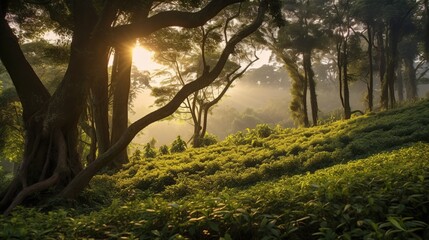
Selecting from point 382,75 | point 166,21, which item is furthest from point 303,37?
point 166,21

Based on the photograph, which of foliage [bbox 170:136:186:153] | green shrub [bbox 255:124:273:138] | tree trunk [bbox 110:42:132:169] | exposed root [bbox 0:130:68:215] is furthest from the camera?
foliage [bbox 170:136:186:153]

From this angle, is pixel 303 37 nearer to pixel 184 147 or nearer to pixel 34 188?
pixel 184 147

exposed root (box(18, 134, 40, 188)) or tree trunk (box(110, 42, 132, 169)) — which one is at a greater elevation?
tree trunk (box(110, 42, 132, 169))

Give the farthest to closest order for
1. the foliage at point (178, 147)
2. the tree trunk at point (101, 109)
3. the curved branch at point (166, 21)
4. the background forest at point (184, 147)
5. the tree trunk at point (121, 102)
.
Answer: the foliage at point (178, 147) → the tree trunk at point (121, 102) → the tree trunk at point (101, 109) → the curved branch at point (166, 21) → the background forest at point (184, 147)

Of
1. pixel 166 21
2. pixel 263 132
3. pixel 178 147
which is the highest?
pixel 166 21

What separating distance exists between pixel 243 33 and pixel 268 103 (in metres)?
74.3

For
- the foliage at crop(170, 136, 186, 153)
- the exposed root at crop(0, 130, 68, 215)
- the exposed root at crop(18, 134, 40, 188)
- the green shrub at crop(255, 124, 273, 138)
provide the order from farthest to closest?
the foliage at crop(170, 136, 186, 153) → the green shrub at crop(255, 124, 273, 138) → the exposed root at crop(18, 134, 40, 188) → the exposed root at crop(0, 130, 68, 215)

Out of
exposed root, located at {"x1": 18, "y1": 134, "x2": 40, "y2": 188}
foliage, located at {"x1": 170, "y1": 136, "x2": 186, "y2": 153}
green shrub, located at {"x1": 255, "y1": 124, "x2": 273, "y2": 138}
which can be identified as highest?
green shrub, located at {"x1": 255, "y1": 124, "x2": 273, "y2": 138}

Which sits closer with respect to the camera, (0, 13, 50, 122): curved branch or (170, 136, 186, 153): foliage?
(0, 13, 50, 122): curved branch

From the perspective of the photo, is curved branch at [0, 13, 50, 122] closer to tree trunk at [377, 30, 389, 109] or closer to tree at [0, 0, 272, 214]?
tree at [0, 0, 272, 214]

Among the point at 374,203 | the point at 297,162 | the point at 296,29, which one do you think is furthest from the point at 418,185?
the point at 296,29

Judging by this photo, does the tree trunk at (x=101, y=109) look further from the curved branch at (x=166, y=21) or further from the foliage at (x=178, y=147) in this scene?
the foliage at (x=178, y=147)

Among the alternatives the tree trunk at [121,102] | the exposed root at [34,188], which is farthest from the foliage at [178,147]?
the exposed root at [34,188]

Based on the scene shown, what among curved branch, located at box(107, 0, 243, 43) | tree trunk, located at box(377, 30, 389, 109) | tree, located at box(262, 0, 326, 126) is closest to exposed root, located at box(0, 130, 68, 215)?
curved branch, located at box(107, 0, 243, 43)
